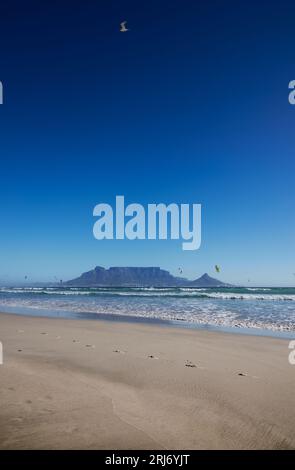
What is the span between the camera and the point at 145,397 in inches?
167

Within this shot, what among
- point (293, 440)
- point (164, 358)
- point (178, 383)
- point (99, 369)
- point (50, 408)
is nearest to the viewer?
point (293, 440)

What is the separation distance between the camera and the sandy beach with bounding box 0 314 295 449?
3072 millimetres

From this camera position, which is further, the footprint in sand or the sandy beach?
the footprint in sand

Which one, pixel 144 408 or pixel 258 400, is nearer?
pixel 144 408

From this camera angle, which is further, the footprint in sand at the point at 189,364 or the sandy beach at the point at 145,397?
the footprint in sand at the point at 189,364

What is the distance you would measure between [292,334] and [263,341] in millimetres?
2150

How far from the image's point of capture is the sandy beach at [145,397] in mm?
3072

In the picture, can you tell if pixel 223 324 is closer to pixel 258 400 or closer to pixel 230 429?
pixel 258 400

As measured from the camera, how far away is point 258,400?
4.32 m

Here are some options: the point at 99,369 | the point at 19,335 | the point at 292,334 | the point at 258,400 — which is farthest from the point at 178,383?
the point at 292,334

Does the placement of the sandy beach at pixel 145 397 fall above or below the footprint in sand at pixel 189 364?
above

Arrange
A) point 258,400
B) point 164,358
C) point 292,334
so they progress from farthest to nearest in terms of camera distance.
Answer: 1. point 292,334
2. point 164,358
3. point 258,400

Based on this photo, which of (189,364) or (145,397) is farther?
(189,364)

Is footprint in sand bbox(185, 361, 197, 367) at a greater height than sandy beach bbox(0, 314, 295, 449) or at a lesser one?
lesser
